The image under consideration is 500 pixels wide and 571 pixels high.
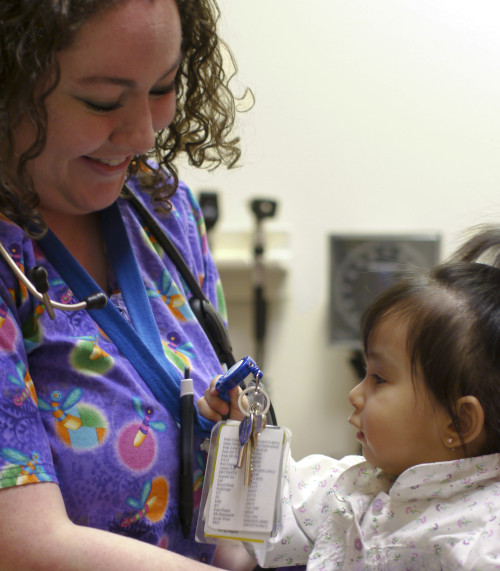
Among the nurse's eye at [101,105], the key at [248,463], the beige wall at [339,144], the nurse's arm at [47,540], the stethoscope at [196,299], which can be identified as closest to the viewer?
the nurse's arm at [47,540]

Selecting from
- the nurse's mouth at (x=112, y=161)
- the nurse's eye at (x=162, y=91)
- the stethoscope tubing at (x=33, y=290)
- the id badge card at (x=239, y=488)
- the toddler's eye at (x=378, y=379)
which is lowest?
the id badge card at (x=239, y=488)

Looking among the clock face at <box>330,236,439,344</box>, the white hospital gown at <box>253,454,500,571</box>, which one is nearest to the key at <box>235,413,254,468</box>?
the white hospital gown at <box>253,454,500,571</box>

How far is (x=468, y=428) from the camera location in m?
1.03

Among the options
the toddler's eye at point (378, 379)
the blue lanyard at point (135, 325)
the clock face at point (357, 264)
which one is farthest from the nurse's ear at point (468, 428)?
the clock face at point (357, 264)

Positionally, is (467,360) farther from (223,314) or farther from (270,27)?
(270,27)

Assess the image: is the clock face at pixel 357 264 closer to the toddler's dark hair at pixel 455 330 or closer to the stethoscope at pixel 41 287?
the toddler's dark hair at pixel 455 330

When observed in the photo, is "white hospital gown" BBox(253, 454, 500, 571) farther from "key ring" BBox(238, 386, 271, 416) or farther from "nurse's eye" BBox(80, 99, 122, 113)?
"nurse's eye" BBox(80, 99, 122, 113)

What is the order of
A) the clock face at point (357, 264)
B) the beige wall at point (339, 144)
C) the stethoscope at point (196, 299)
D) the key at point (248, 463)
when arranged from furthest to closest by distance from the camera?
the beige wall at point (339, 144), the clock face at point (357, 264), the stethoscope at point (196, 299), the key at point (248, 463)

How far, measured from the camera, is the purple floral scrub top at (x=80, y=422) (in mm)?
868

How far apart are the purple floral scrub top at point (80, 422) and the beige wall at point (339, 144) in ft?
6.64

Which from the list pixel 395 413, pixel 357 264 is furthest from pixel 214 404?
pixel 357 264

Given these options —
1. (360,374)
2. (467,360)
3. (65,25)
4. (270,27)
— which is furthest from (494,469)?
(270,27)

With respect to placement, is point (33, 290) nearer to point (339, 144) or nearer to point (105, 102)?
point (105, 102)

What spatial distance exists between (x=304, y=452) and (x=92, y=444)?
2.27 meters
